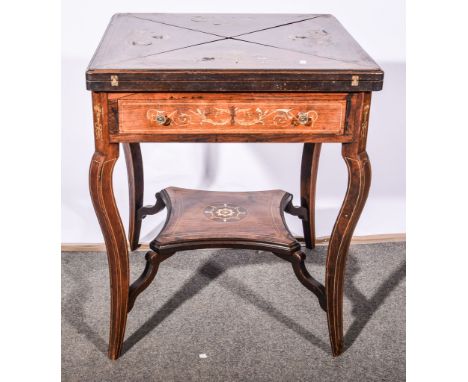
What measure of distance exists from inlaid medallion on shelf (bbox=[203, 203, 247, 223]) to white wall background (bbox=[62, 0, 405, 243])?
1.59ft

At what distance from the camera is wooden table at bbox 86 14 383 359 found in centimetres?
185

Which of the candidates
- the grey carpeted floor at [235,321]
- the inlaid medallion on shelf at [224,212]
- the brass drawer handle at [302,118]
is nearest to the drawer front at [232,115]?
the brass drawer handle at [302,118]

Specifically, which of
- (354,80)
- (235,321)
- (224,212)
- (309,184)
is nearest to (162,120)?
(354,80)

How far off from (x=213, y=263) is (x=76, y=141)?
744 mm

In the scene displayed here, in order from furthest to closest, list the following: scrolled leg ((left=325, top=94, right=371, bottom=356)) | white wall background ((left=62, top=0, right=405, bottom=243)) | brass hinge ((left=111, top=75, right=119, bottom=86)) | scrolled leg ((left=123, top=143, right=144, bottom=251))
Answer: white wall background ((left=62, top=0, right=405, bottom=243))
scrolled leg ((left=123, top=143, right=144, bottom=251))
scrolled leg ((left=325, top=94, right=371, bottom=356))
brass hinge ((left=111, top=75, right=119, bottom=86))

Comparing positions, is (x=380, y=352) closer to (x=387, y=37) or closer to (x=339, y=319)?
(x=339, y=319)

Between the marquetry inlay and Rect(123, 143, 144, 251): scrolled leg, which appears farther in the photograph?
Rect(123, 143, 144, 251): scrolled leg

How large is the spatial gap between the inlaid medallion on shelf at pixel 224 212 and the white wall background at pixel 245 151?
484 millimetres

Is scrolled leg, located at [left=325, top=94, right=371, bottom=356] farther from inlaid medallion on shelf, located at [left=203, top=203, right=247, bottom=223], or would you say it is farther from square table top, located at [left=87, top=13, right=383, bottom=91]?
inlaid medallion on shelf, located at [left=203, top=203, right=247, bottom=223]

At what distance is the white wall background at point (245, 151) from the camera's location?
2.82m

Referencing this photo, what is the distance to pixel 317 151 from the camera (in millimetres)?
2646

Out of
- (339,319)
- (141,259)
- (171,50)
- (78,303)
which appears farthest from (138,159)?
(339,319)

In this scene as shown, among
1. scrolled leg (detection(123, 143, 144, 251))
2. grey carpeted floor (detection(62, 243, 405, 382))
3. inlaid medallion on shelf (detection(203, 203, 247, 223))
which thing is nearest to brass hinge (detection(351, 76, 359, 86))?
inlaid medallion on shelf (detection(203, 203, 247, 223))

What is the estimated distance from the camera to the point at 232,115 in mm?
1891
